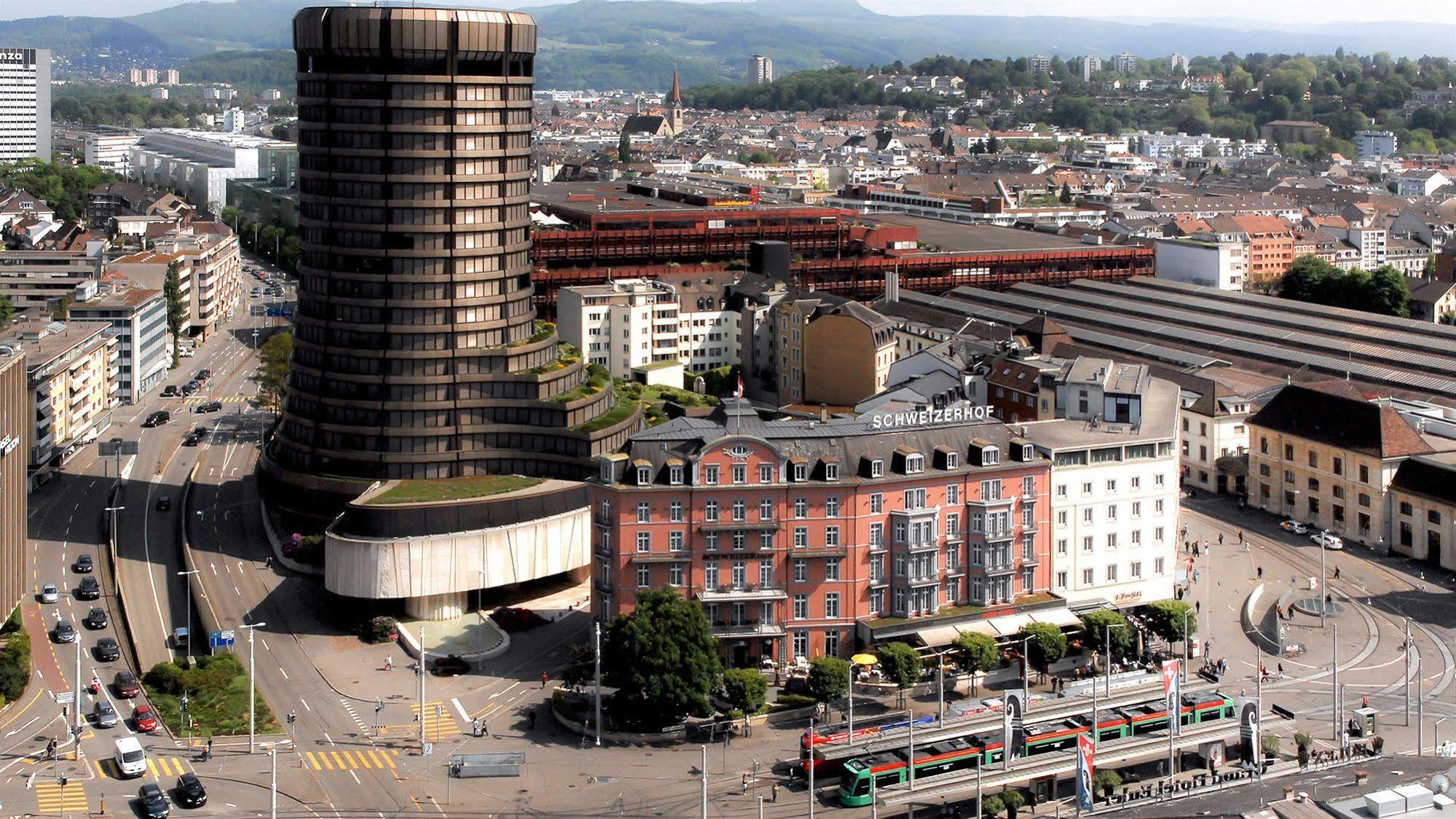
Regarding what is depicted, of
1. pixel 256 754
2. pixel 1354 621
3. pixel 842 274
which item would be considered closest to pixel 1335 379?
pixel 1354 621

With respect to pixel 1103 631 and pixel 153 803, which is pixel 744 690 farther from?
pixel 153 803

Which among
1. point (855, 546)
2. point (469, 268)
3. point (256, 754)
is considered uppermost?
point (469, 268)

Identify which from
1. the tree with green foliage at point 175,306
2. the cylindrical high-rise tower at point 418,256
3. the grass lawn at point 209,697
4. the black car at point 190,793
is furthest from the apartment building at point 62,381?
the black car at point 190,793

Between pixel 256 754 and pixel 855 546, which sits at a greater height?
pixel 855 546

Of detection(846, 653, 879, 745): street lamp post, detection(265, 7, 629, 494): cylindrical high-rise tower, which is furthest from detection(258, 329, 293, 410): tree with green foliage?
detection(846, 653, 879, 745): street lamp post

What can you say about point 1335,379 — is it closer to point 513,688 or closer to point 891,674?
point 891,674

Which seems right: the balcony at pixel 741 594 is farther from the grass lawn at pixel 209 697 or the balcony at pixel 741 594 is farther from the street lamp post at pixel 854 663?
the grass lawn at pixel 209 697
